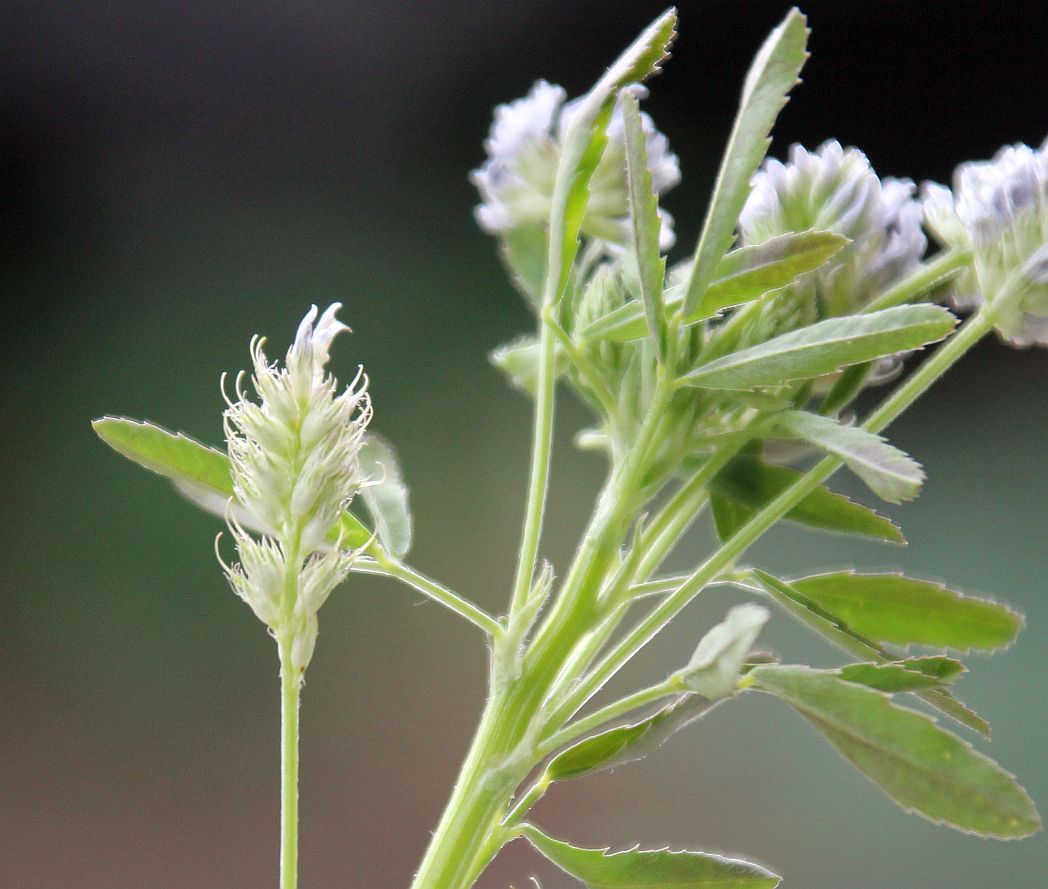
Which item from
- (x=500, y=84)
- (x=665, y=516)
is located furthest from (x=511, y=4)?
(x=665, y=516)

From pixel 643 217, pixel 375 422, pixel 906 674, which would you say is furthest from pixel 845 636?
pixel 375 422

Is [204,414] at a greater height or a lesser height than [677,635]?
greater

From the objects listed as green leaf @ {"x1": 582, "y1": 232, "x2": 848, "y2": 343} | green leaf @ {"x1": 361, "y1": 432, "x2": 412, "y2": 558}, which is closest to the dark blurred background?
green leaf @ {"x1": 361, "y1": 432, "x2": 412, "y2": 558}

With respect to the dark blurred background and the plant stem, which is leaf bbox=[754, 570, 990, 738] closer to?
the plant stem

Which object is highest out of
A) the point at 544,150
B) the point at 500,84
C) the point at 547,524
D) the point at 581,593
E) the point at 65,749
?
the point at 500,84

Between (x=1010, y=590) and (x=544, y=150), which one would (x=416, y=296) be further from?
(x=544, y=150)

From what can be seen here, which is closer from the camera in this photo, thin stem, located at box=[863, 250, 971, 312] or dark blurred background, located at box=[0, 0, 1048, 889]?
thin stem, located at box=[863, 250, 971, 312]

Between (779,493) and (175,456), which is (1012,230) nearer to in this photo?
(779,493)

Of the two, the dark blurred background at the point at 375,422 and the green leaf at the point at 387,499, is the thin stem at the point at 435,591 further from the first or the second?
the dark blurred background at the point at 375,422
